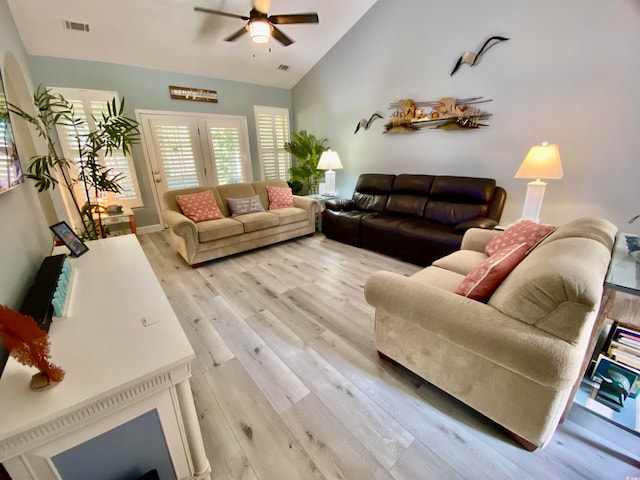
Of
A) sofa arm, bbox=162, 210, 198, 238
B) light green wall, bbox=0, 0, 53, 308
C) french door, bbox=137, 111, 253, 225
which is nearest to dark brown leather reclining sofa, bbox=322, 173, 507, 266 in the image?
sofa arm, bbox=162, 210, 198, 238

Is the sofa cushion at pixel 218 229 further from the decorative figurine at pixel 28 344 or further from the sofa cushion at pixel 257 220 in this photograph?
the decorative figurine at pixel 28 344

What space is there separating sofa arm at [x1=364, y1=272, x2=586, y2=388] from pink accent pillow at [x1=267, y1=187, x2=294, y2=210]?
2.85 m

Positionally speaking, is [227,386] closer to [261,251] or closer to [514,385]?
[514,385]

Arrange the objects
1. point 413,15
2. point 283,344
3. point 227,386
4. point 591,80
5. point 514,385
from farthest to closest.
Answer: point 413,15
point 591,80
point 283,344
point 227,386
point 514,385

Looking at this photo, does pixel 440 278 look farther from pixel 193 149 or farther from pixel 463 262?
pixel 193 149

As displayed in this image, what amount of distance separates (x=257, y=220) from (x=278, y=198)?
0.71 metres

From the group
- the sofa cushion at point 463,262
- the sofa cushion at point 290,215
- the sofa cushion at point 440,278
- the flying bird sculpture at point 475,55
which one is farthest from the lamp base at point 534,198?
the sofa cushion at point 290,215

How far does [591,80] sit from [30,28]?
5.81 metres

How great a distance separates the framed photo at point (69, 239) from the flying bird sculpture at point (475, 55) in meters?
4.18

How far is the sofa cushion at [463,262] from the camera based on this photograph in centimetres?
194

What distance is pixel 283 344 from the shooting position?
6.12ft

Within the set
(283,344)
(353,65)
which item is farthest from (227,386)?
(353,65)

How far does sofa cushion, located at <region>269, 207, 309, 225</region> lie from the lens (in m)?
3.76

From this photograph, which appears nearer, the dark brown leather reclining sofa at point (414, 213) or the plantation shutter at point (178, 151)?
the dark brown leather reclining sofa at point (414, 213)
